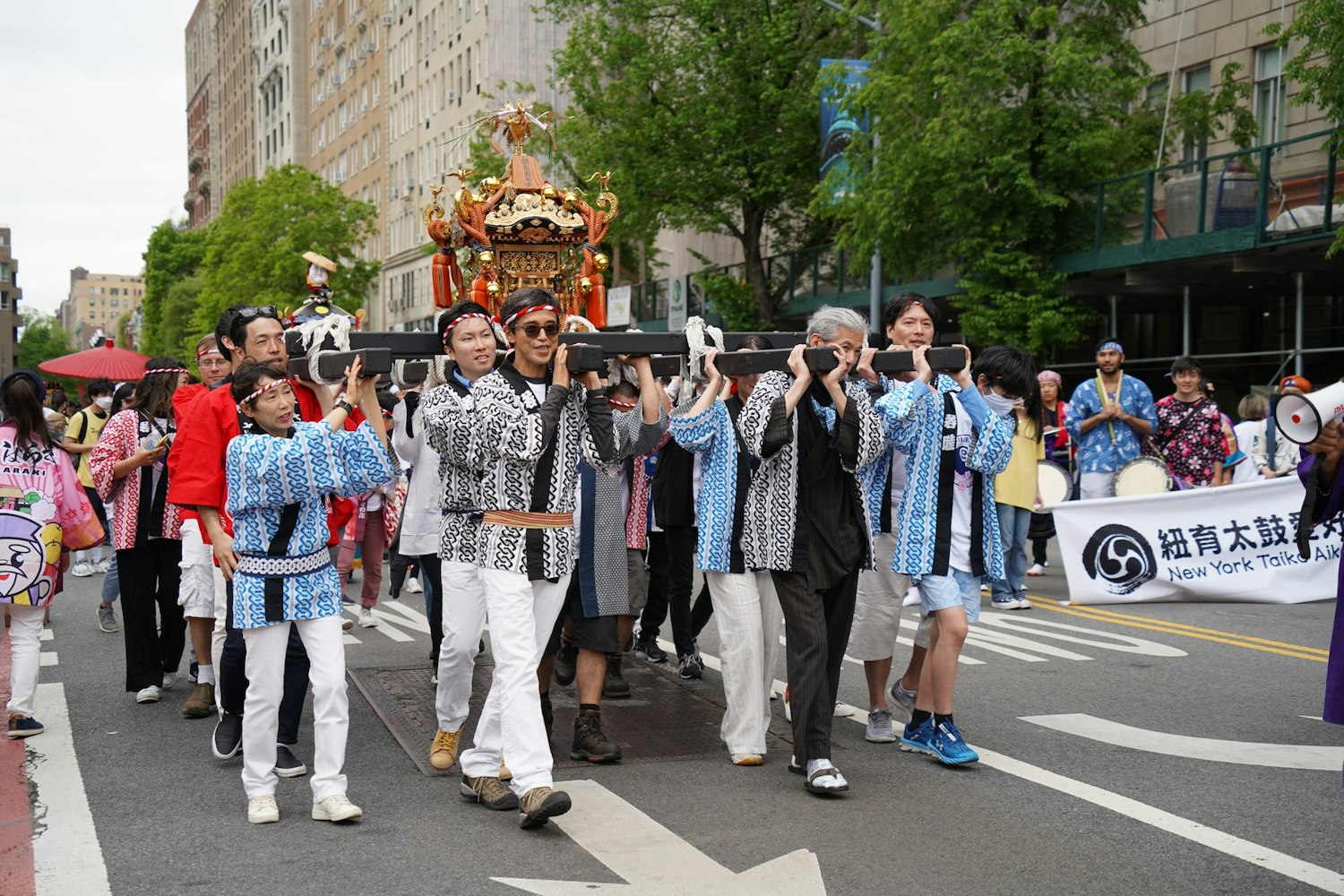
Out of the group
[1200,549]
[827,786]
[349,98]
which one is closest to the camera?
[827,786]

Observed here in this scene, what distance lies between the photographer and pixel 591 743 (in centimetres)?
652

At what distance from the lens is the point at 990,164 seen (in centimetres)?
2166

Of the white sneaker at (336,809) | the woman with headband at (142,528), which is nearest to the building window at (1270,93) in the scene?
the woman with headband at (142,528)

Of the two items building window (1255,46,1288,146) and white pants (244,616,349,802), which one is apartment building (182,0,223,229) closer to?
building window (1255,46,1288,146)

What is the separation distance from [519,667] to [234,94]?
127 metres

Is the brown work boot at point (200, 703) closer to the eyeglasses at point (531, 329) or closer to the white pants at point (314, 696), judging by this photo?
the white pants at point (314, 696)

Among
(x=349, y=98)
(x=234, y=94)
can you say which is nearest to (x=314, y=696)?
(x=349, y=98)

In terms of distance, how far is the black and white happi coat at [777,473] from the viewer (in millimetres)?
6051

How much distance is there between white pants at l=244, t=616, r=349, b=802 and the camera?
5.58 metres

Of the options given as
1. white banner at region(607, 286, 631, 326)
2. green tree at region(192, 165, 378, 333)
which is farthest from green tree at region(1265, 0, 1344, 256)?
green tree at region(192, 165, 378, 333)

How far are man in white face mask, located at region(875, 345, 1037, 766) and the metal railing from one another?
1161 centimetres

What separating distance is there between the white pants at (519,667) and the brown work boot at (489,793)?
0.50 ft

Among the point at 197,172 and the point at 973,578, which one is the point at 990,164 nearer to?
the point at 973,578

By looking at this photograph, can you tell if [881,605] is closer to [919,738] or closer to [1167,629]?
[919,738]
